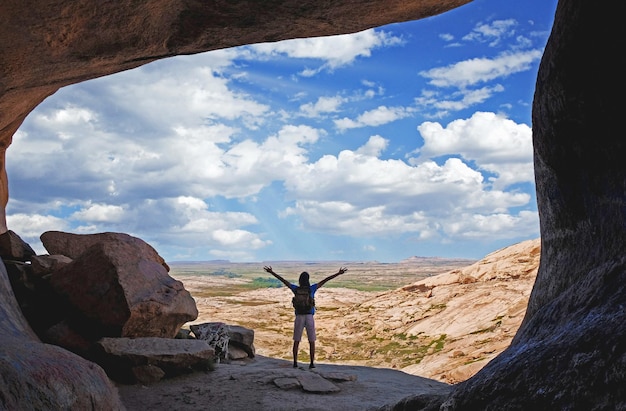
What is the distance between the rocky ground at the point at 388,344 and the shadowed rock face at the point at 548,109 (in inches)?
198

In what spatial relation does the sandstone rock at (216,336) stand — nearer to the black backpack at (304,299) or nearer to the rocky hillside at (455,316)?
the black backpack at (304,299)

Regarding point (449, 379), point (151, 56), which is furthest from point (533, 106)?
point (449, 379)

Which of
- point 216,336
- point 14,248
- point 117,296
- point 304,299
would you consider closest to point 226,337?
point 216,336

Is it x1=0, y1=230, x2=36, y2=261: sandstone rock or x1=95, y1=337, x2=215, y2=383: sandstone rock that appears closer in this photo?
x1=95, y1=337, x2=215, y2=383: sandstone rock

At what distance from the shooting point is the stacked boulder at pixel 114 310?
47.9 feet

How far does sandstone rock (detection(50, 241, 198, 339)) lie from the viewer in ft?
50.1

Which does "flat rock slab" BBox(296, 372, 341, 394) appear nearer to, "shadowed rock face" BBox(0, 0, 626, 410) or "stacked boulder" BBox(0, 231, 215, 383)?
"stacked boulder" BBox(0, 231, 215, 383)

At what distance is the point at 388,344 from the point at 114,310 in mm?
18319

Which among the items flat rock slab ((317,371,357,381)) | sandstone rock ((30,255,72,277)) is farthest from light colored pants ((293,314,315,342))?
sandstone rock ((30,255,72,277))

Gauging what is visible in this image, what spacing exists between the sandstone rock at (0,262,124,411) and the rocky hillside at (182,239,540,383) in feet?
50.5

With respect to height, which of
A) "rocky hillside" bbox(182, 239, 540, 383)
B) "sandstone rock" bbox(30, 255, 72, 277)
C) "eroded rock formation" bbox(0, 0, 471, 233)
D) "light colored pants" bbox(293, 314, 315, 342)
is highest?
"eroded rock formation" bbox(0, 0, 471, 233)

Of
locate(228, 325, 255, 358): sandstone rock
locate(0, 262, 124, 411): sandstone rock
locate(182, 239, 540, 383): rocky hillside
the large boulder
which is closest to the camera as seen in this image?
the large boulder

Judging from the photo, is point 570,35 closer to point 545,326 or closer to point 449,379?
point 545,326

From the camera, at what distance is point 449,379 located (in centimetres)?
2045
